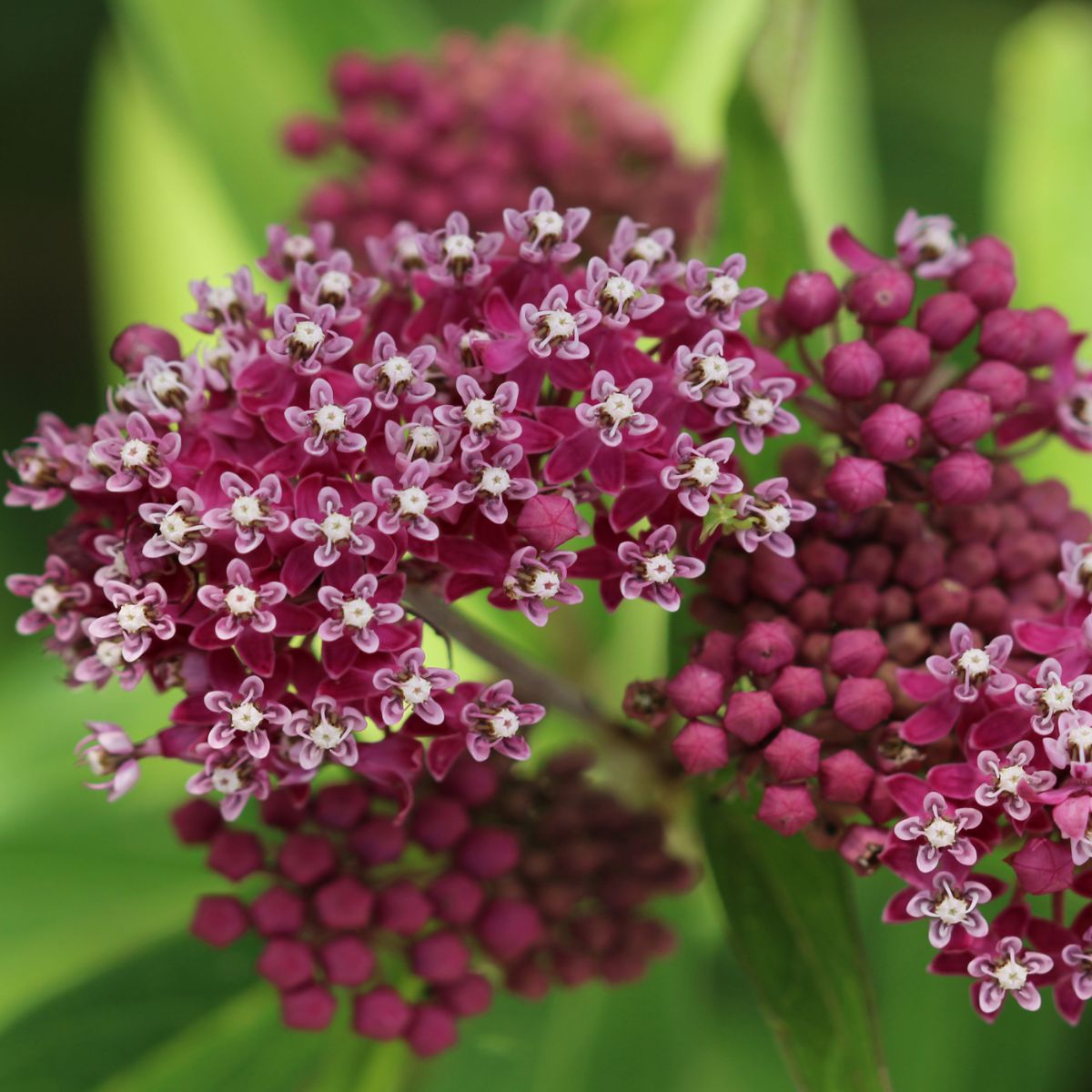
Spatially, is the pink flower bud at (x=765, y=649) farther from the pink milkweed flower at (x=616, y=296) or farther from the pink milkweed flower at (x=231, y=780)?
the pink milkweed flower at (x=231, y=780)

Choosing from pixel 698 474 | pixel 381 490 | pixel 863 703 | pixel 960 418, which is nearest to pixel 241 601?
pixel 381 490

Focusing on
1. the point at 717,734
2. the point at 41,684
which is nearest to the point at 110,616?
the point at 717,734

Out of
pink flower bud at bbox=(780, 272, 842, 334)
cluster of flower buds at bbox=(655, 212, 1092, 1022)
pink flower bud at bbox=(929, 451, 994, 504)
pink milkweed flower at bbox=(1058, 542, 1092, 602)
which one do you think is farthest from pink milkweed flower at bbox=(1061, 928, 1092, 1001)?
pink flower bud at bbox=(780, 272, 842, 334)

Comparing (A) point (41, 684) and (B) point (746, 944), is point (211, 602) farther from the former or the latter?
(A) point (41, 684)

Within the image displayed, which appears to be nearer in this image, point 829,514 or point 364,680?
point 364,680

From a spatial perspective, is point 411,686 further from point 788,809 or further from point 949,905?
point 949,905
